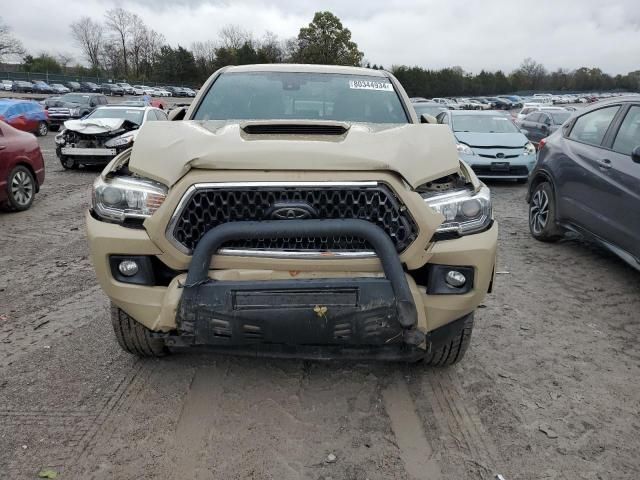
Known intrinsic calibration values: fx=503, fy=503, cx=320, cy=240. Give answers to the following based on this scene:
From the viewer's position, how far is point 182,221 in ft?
8.16

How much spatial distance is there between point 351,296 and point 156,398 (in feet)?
4.63

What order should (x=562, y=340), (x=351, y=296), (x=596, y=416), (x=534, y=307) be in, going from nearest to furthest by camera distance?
(x=351, y=296)
(x=596, y=416)
(x=562, y=340)
(x=534, y=307)

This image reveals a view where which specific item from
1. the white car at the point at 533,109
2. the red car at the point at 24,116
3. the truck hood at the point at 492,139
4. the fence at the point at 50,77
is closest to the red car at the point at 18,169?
the truck hood at the point at 492,139

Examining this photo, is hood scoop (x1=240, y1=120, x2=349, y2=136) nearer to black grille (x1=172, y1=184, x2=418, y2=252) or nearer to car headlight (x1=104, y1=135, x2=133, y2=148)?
black grille (x1=172, y1=184, x2=418, y2=252)

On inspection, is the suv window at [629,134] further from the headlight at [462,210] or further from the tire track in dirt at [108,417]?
the tire track in dirt at [108,417]

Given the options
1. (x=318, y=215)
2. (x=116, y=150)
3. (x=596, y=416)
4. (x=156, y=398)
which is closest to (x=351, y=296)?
(x=318, y=215)

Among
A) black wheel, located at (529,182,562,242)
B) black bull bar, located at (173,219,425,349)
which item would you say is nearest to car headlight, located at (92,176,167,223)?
black bull bar, located at (173,219,425,349)

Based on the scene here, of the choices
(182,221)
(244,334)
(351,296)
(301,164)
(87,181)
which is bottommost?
(87,181)

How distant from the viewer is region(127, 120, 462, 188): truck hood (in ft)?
8.09

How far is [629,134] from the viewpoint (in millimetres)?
4961

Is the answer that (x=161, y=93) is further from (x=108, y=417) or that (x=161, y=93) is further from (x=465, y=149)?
(x=108, y=417)

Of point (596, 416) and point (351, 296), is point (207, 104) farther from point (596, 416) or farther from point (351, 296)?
point (596, 416)

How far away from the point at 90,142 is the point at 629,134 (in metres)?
11.2

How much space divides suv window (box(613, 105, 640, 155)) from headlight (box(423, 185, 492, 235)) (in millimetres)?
3069
